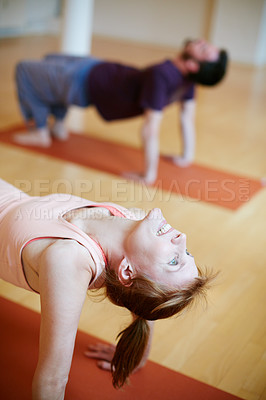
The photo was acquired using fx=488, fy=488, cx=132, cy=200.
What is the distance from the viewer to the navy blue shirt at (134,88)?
9.09ft

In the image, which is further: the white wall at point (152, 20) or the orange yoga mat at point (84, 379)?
the white wall at point (152, 20)

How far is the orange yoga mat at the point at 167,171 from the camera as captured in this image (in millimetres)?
2746

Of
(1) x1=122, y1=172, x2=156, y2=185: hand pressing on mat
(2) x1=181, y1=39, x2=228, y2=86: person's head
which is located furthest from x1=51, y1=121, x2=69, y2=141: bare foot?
(2) x1=181, y1=39, x2=228, y2=86: person's head

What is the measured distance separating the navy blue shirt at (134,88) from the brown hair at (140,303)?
5.89 ft

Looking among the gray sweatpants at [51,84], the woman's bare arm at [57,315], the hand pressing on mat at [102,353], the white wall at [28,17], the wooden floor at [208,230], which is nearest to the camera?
the woman's bare arm at [57,315]

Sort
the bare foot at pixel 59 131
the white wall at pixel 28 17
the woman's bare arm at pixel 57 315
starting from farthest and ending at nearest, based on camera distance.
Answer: the white wall at pixel 28 17, the bare foot at pixel 59 131, the woman's bare arm at pixel 57 315

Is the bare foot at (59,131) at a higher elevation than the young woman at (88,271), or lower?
lower

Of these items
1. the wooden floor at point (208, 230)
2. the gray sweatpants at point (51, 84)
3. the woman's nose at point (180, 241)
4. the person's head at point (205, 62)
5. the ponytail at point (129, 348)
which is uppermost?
the person's head at point (205, 62)

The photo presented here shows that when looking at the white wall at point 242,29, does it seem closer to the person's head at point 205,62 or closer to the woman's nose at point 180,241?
the person's head at point 205,62

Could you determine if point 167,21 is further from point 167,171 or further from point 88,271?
point 88,271

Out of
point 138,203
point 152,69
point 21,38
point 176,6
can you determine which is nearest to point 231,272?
point 138,203

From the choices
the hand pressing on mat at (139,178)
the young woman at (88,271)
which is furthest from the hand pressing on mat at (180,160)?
the young woman at (88,271)

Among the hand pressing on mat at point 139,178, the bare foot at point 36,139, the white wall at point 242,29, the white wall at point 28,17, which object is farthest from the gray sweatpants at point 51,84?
the white wall at point 242,29

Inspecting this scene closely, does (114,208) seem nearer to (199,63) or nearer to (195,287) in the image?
(195,287)
